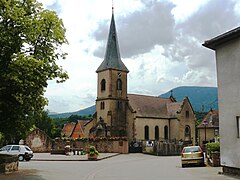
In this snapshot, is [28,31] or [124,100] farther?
[124,100]

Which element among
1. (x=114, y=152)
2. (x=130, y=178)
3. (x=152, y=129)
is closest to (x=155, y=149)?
(x=114, y=152)

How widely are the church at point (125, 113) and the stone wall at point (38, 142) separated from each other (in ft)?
40.2

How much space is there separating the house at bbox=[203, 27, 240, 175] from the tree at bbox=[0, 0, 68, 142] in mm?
8475

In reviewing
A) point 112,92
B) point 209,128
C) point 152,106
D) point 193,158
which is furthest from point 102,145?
A: point 193,158

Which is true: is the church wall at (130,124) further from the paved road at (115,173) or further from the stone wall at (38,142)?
the paved road at (115,173)

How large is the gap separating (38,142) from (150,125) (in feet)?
71.9

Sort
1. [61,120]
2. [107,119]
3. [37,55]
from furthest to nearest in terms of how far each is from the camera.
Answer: [61,120]
[107,119]
[37,55]

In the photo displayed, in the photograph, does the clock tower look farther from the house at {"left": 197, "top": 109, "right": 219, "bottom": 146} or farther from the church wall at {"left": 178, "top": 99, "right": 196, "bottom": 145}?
the house at {"left": 197, "top": 109, "right": 219, "bottom": 146}

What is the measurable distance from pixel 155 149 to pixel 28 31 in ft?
116

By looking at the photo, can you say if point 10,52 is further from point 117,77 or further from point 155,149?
point 117,77

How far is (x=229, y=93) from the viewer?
1852 cm

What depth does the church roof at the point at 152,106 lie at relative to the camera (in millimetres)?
66700

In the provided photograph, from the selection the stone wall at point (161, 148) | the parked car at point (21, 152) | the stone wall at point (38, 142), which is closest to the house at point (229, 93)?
the parked car at point (21, 152)

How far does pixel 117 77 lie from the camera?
66750mm
